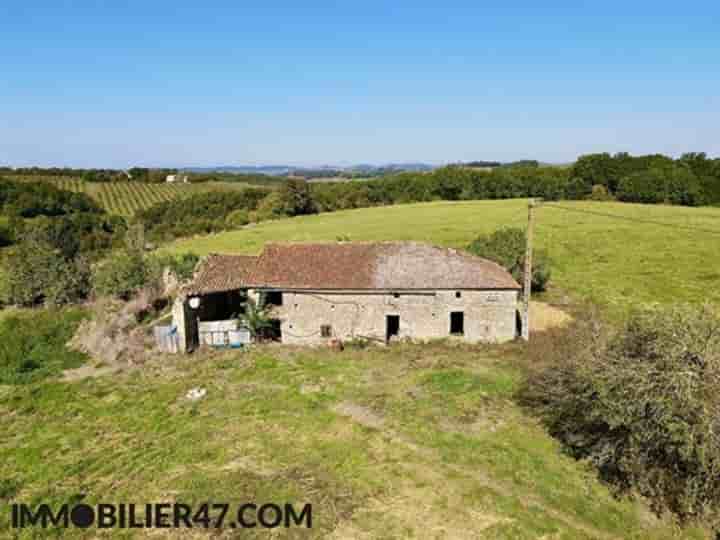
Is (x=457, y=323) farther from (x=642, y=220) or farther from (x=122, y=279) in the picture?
(x=642, y=220)

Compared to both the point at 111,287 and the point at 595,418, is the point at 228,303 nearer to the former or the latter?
the point at 111,287

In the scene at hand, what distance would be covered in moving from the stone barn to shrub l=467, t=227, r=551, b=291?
645cm

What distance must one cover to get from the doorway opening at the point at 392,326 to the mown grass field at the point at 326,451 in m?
3.43

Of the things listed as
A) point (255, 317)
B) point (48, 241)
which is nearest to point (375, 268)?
point (255, 317)

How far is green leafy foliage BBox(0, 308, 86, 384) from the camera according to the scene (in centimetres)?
2242

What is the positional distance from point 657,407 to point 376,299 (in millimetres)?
14236

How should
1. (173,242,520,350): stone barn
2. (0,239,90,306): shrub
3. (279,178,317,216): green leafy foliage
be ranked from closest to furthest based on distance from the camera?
1. (173,242,520,350): stone barn
2. (0,239,90,306): shrub
3. (279,178,317,216): green leafy foliage

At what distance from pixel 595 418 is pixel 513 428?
2965 mm

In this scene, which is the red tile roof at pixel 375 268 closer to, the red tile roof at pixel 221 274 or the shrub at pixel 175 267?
the red tile roof at pixel 221 274

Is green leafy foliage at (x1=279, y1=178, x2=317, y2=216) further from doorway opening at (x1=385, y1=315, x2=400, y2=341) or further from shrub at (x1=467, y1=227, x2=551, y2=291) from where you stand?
doorway opening at (x1=385, y1=315, x2=400, y2=341)

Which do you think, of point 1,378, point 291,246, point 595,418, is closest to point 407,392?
point 595,418

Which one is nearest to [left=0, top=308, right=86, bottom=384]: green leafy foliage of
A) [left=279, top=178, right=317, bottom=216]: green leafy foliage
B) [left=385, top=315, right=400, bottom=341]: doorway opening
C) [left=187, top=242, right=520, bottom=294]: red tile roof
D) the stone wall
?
[left=187, top=242, right=520, bottom=294]: red tile roof

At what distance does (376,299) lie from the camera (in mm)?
24531

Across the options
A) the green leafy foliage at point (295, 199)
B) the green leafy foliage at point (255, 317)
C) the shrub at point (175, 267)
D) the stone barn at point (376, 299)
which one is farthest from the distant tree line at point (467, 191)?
the green leafy foliage at point (255, 317)
